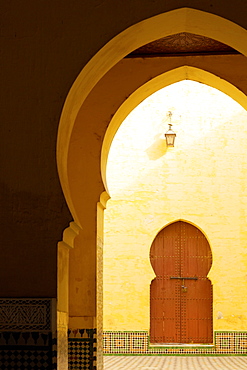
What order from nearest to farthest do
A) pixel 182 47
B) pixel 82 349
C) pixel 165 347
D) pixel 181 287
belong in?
pixel 82 349 < pixel 182 47 < pixel 165 347 < pixel 181 287

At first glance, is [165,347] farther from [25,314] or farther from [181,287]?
[25,314]

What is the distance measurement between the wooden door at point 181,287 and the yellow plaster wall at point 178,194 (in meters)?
0.25

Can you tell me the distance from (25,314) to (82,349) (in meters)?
2.13

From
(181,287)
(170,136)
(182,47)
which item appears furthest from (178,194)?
(182,47)

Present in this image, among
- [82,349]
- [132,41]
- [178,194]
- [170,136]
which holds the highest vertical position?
[170,136]

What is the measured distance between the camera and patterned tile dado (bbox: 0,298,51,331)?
3.85m

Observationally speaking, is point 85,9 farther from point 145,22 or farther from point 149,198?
point 149,198

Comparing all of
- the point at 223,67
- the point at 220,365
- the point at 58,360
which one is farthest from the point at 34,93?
the point at 220,365

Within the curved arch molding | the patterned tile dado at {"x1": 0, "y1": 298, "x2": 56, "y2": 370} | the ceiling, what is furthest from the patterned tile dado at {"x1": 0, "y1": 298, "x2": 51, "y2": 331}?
the ceiling

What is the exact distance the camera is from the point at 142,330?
12.0 meters

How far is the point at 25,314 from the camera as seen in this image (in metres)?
3.86

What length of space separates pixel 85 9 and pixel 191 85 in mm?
8700

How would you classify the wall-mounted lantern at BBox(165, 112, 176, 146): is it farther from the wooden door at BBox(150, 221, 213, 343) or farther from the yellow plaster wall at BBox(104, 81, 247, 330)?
the wooden door at BBox(150, 221, 213, 343)

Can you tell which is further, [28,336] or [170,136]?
[170,136]
